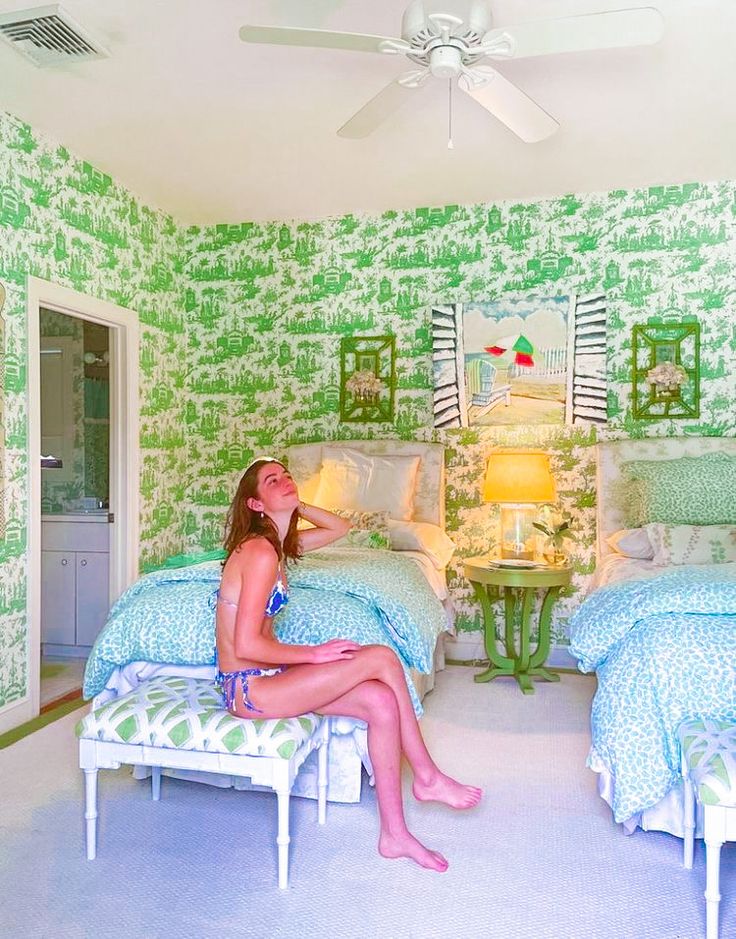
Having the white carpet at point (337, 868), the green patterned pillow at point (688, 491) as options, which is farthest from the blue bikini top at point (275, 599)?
the green patterned pillow at point (688, 491)

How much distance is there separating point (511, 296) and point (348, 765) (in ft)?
10.0

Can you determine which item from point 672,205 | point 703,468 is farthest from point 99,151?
point 703,468

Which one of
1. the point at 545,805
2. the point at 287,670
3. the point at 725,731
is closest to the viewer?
the point at 725,731

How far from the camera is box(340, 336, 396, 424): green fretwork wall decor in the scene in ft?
16.3

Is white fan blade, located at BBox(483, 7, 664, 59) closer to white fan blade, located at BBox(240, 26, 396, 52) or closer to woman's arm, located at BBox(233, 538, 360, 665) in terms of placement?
white fan blade, located at BBox(240, 26, 396, 52)

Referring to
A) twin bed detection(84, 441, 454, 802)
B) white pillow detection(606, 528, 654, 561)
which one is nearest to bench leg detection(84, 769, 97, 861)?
twin bed detection(84, 441, 454, 802)

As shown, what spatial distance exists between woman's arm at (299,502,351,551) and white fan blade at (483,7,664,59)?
5.59 ft

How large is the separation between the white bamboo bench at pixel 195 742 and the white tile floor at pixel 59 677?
1.88m

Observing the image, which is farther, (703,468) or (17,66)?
(703,468)

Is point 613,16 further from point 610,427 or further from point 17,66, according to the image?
point 610,427

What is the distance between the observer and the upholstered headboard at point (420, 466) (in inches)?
183

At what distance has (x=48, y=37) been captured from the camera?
287 cm

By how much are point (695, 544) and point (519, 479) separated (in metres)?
0.99

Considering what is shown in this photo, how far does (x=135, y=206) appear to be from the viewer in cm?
470
